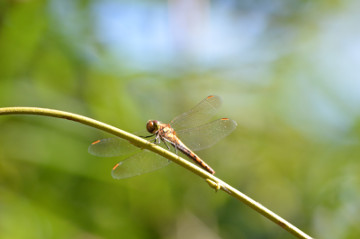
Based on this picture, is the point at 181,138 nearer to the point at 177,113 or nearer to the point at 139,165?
the point at 139,165

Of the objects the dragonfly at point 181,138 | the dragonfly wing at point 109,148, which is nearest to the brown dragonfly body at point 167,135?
the dragonfly at point 181,138

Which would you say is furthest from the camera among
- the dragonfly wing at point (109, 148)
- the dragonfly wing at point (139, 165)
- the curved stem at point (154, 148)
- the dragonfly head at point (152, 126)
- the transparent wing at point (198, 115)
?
the transparent wing at point (198, 115)

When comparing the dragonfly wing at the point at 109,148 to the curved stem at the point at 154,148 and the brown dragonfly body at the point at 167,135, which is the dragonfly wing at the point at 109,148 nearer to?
the brown dragonfly body at the point at 167,135

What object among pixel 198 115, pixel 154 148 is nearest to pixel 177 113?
pixel 198 115

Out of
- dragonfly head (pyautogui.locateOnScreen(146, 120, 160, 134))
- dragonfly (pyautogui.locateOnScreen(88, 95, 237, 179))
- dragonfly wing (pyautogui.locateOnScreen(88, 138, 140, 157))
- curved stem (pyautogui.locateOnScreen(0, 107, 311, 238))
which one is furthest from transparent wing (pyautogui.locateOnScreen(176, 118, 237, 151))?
curved stem (pyautogui.locateOnScreen(0, 107, 311, 238))

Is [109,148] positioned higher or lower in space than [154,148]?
higher
